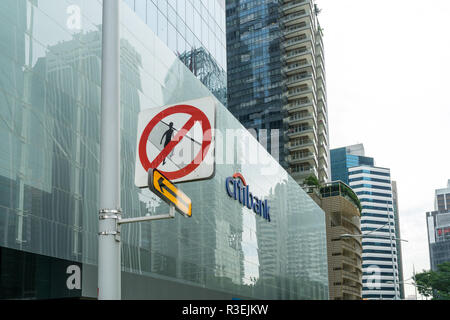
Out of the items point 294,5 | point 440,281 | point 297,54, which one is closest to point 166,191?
point 440,281

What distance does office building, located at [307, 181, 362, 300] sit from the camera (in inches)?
3243

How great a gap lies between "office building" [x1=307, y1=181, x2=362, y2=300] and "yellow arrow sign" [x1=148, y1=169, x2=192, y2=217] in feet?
256

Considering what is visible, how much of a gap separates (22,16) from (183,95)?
11309mm

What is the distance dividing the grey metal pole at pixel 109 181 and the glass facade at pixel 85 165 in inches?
401

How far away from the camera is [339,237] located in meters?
83.2

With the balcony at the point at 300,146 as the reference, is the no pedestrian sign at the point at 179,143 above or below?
below

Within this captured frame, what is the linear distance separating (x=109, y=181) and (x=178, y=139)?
0.88m

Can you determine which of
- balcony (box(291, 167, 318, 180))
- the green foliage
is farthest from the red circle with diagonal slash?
the green foliage

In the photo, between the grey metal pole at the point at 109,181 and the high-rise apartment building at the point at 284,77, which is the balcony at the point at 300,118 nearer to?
the high-rise apartment building at the point at 284,77

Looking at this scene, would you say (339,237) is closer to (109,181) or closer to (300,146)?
(300,146)

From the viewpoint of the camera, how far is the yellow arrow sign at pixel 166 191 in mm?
5160

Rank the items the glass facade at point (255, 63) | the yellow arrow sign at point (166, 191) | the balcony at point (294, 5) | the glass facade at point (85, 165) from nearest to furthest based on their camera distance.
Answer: the yellow arrow sign at point (166, 191), the glass facade at point (85, 165), the balcony at point (294, 5), the glass facade at point (255, 63)

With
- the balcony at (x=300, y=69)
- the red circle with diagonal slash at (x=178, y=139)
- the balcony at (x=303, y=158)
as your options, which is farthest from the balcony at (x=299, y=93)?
the red circle with diagonal slash at (x=178, y=139)
